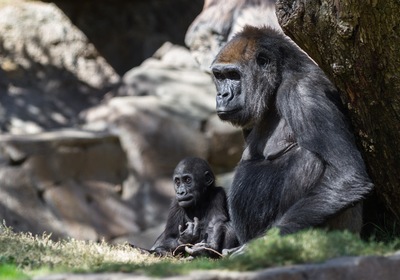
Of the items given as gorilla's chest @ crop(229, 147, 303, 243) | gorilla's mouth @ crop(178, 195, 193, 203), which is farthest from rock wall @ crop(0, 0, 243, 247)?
gorilla's chest @ crop(229, 147, 303, 243)

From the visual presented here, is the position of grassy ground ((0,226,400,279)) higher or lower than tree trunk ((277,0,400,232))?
lower

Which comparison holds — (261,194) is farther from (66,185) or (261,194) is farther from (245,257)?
(66,185)

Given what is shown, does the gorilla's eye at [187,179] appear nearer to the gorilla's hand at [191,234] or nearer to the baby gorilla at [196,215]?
the baby gorilla at [196,215]

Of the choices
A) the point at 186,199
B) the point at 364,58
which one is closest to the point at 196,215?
the point at 186,199

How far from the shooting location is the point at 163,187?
1076 cm

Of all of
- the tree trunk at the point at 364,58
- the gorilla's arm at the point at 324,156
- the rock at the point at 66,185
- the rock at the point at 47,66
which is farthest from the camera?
the rock at the point at 47,66

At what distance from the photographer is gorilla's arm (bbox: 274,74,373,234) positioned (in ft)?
17.0

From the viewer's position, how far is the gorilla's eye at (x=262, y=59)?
19.0ft

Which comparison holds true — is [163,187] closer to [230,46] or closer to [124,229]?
[124,229]

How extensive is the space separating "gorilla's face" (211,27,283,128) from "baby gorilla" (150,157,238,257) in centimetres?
99

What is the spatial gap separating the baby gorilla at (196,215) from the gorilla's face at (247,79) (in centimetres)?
99

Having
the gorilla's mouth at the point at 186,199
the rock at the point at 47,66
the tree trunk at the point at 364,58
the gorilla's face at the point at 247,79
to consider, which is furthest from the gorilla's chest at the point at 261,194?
the rock at the point at 47,66

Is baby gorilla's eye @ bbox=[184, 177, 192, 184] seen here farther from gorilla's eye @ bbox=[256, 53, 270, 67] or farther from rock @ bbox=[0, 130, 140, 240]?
rock @ bbox=[0, 130, 140, 240]

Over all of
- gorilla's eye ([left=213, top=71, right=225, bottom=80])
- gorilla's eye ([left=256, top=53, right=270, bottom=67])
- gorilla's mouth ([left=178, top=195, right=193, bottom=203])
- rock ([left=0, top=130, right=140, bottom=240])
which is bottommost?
rock ([left=0, top=130, right=140, bottom=240])
